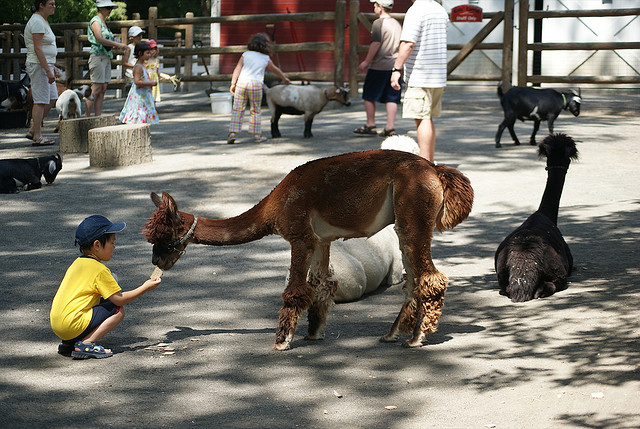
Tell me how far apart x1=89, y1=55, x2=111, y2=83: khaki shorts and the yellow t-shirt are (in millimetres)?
10848

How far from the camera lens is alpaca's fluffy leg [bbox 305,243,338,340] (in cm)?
557

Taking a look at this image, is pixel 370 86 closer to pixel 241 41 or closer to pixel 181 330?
pixel 181 330

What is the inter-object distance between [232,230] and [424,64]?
5.90 meters

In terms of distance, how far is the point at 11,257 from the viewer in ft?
25.2

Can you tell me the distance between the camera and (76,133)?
13.4 meters

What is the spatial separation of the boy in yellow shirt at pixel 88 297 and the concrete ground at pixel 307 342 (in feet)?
0.42

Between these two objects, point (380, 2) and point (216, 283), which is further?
point (380, 2)

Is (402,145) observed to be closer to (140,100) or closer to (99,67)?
(140,100)

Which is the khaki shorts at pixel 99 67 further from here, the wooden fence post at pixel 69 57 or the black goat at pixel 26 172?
the wooden fence post at pixel 69 57

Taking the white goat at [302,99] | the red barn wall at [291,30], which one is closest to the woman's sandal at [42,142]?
the white goat at [302,99]

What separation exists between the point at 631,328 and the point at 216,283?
3186mm

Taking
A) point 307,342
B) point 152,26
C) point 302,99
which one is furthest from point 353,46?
point 307,342

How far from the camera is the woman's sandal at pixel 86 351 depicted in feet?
17.1

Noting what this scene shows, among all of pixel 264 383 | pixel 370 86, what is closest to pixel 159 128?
pixel 370 86
